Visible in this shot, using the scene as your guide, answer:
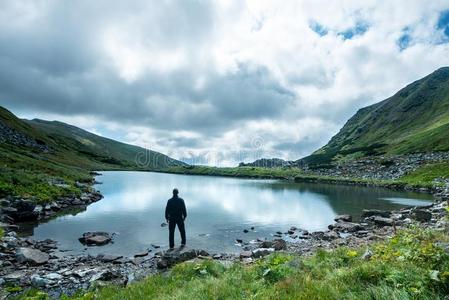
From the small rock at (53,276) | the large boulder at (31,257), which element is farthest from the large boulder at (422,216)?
the large boulder at (31,257)

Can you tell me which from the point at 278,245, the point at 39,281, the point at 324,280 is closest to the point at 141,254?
the point at 39,281

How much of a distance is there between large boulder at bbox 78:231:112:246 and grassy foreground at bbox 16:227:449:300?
12320mm

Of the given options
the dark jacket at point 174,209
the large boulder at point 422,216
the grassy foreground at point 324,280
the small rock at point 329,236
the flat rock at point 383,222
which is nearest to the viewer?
the grassy foreground at point 324,280

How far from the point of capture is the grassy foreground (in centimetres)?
800

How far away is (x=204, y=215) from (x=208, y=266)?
28.6m

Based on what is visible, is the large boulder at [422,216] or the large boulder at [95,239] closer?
the large boulder at [95,239]

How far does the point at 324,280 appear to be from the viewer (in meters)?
9.73

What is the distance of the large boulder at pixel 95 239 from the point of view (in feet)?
86.4

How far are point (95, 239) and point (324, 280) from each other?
72.1ft

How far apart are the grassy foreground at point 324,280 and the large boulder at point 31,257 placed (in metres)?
5.97

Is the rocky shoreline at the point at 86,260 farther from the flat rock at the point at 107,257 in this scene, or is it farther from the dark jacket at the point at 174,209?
the dark jacket at the point at 174,209

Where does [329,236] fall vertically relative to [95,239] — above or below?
below

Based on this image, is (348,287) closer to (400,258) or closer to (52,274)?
(400,258)

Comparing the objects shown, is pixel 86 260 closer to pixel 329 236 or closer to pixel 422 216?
pixel 329 236
